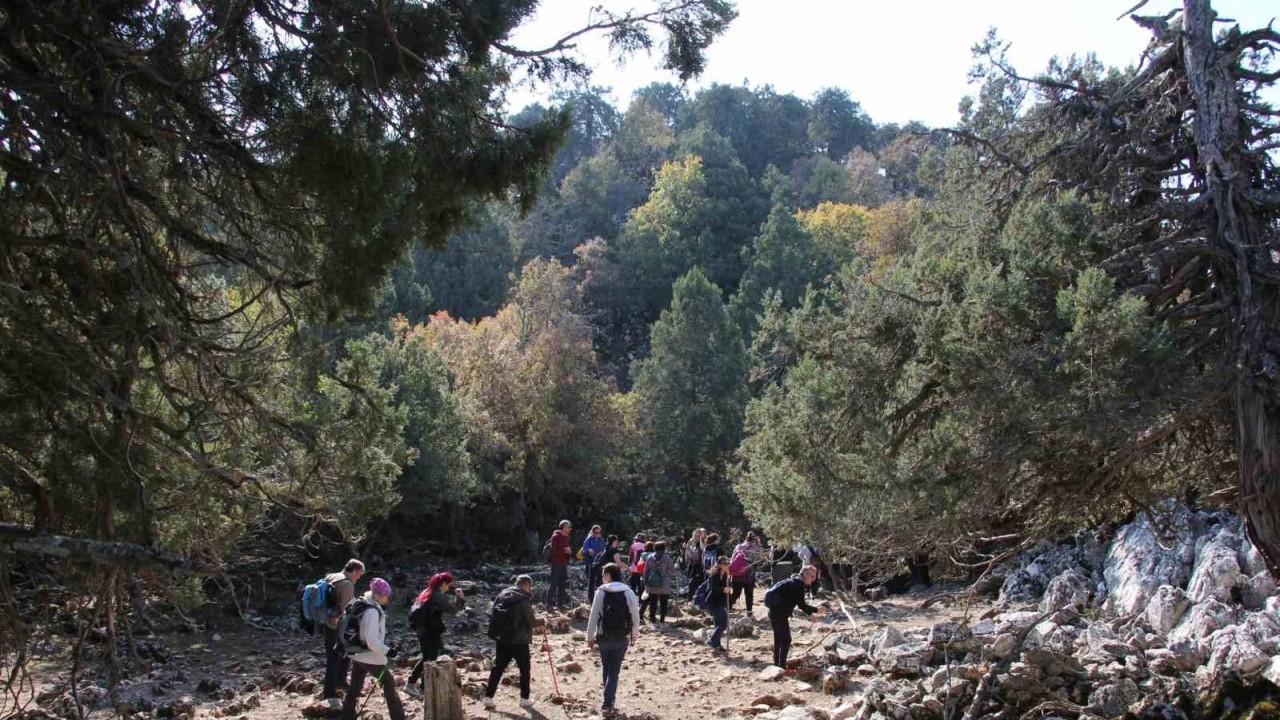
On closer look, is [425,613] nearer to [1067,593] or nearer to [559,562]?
[559,562]

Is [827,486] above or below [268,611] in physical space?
above

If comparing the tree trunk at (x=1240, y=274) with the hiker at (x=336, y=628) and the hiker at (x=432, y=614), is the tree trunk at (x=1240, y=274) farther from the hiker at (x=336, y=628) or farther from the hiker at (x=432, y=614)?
the hiker at (x=336, y=628)

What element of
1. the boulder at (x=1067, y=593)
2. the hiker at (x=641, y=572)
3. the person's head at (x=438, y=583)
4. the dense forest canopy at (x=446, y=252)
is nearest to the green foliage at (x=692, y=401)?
the dense forest canopy at (x=446, y=252)

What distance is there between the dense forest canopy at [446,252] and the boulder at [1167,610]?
1.35m

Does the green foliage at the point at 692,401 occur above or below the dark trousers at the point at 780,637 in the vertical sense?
above

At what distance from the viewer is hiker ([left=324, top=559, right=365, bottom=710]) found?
32.8 ft

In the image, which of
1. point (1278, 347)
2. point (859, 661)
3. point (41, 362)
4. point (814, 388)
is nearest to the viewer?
point (41, 362)

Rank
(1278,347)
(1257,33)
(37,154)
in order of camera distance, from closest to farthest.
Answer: (37,154) < (1278,347) < (1257,33)

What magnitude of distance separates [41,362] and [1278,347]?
32.8ft

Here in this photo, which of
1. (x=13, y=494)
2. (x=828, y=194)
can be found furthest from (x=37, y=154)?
(x=828, y=194)

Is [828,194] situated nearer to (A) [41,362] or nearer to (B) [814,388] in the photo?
(B) [814,388]

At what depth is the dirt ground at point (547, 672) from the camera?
36.0 feet

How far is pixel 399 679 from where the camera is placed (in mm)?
12695

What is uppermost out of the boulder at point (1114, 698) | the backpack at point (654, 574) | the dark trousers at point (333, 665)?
the backpack at point (654, 574)
